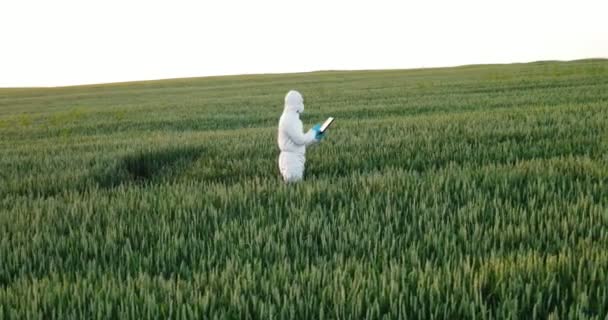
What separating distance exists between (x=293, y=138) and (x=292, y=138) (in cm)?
2

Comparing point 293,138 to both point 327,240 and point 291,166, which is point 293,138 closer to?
point 291,166

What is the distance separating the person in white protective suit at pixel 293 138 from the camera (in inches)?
245

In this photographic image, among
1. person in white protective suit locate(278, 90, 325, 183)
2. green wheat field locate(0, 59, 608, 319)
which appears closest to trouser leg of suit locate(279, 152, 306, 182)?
person in white protective suit locate(278, 90, 325, 183)

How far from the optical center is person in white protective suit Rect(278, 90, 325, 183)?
6226 mm

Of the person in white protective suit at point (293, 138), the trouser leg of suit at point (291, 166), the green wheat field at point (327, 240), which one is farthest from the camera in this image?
the trouser leg of suit at point (291, 166)

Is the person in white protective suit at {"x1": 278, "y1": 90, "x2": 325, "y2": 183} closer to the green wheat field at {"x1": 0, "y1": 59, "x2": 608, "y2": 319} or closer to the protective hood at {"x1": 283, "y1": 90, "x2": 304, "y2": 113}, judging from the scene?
the protective hood at {"x1": 283, "y1": 90, "x2": 304, "y2": 113}

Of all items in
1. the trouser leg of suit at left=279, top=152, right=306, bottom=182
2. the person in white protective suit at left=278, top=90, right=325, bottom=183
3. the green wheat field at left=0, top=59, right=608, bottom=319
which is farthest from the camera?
the trouser leg of suit at left=279, top=152, right=306, bottom=182

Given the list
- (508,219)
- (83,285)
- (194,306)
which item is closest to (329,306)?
(194,306)

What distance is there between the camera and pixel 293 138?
6.27m

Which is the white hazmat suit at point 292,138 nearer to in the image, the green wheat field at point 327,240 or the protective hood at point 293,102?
the protective hood at point 293,102

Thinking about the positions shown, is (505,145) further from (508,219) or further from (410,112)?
(410,112)

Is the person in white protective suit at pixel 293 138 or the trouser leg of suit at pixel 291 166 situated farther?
the trouser leg of suit at pixel 291 166

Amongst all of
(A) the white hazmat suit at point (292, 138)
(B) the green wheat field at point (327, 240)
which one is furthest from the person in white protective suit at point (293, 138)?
(B) the green wheat field at point (327, 240)

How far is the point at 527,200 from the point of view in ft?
15.5
